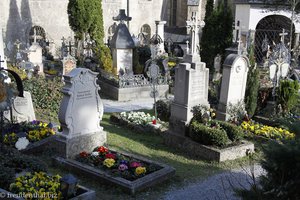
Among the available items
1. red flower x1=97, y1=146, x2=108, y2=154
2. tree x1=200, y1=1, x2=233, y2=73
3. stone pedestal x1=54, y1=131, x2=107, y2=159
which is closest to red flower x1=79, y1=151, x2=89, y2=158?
stone pedestal x1=54, y1=131, x2=107, y2=159

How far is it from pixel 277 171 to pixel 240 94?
7.09 metres

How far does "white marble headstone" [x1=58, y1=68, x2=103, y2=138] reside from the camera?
7.62 meters

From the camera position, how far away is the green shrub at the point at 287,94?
11.1 meters

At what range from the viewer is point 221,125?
896 cm

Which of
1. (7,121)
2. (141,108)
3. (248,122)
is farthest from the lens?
(141,108)

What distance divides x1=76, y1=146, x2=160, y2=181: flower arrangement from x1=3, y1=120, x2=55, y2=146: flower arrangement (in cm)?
138

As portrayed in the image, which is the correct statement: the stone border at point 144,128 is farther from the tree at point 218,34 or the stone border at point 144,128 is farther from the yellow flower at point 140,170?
the tree at point 218,34

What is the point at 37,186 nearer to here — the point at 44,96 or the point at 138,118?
the point at 138,118

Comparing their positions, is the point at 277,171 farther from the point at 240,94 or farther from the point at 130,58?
the point at 130,58

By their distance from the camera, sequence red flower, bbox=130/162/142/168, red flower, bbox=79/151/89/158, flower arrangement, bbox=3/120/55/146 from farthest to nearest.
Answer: flower arrangement, bbox=3/120/55/146, red flower, bbox=79/151/89/158, red flower, bbox=130/162/142/168

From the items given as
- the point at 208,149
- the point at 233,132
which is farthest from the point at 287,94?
the point at 208,149

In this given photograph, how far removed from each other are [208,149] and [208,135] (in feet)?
1.01

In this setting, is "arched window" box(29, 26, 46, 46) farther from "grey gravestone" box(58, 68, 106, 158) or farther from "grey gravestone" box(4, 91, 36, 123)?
"grey gravestone" box(58, 68, 106, 158)

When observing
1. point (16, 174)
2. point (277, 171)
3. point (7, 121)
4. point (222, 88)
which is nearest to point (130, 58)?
point (222, 88)
